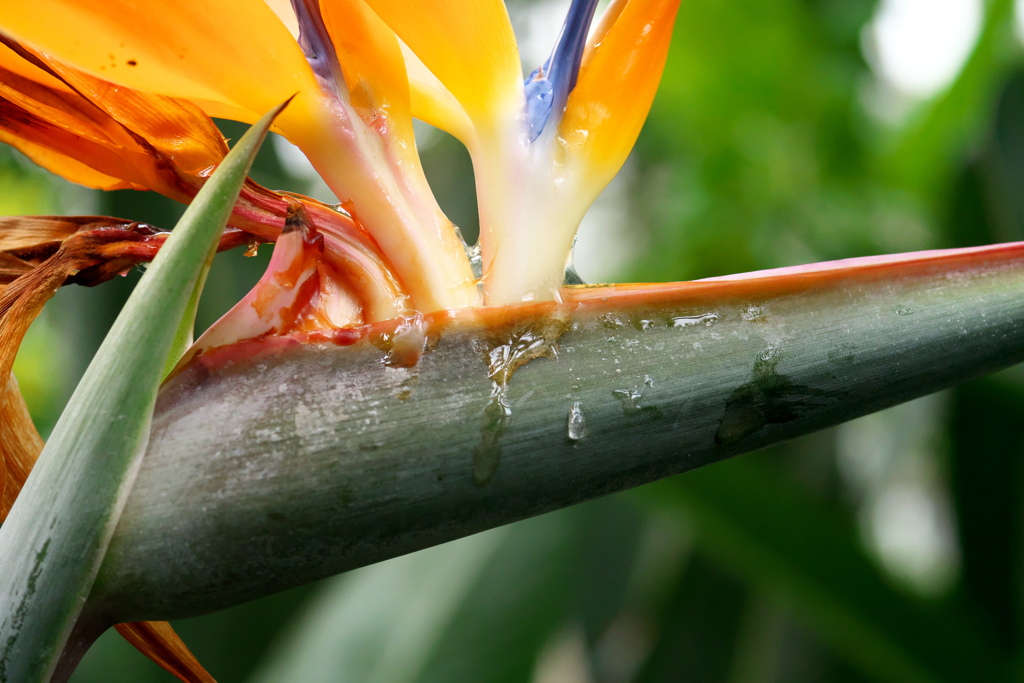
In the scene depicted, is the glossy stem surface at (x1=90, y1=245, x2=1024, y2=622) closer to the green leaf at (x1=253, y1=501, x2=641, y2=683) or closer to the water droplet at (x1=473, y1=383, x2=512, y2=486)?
the water droplet at (x1=473, y1=383, x2=512, y2=486)

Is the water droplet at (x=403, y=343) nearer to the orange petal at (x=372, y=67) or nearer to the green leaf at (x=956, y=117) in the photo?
the orange petal at (x=372, y=67)

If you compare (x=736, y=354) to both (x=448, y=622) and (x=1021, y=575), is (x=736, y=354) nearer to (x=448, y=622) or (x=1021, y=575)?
(x=448, y=622)

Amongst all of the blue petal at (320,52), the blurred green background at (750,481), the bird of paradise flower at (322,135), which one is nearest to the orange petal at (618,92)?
the bird of paradise flower at (322,135)

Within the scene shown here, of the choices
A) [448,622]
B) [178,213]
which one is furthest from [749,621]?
[178,213]

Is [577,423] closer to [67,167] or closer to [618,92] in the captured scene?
[618,92]

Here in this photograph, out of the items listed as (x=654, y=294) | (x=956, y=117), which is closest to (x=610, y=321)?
(x=654, y=294)
